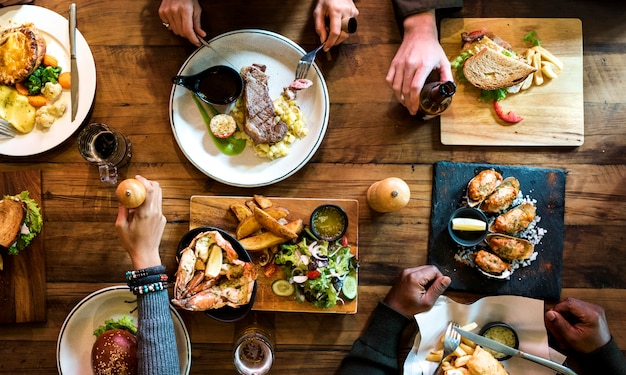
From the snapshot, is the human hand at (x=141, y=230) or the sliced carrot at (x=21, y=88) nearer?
the human hand at (x=141, y=230)

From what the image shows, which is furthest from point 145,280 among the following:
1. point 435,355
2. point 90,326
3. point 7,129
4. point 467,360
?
point 467,360

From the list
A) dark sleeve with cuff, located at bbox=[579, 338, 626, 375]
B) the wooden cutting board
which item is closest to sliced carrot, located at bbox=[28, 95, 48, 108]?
the wooden cutting board

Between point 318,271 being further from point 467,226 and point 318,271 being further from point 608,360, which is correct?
point 608,360

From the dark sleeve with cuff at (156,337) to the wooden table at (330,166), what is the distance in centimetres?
25

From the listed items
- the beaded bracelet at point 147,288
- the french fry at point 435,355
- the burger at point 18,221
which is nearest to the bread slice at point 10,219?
the burger at point 18,221

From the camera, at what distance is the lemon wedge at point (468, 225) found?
203 cm

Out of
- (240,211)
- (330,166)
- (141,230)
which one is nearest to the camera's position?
(141,230)

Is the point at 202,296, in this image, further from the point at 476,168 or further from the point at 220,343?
the point at 476,168

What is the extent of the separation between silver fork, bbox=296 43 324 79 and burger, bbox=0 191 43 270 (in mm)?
1358

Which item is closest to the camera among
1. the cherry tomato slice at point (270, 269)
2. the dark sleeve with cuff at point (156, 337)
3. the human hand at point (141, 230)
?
the dark sleeve with cuff at point (156, 337)

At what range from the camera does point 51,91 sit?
6.70 feet

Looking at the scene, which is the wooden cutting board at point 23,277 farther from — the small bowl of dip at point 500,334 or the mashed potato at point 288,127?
the small bowl of dip at point 500,334

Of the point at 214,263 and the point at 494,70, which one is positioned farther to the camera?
the point at 494,70

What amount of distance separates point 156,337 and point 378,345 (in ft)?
3.14
